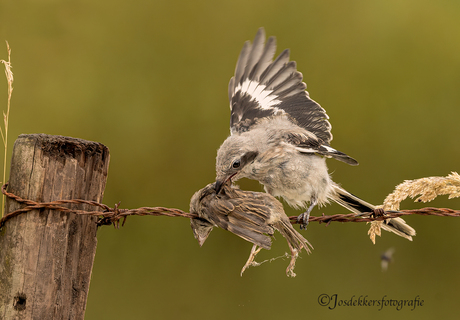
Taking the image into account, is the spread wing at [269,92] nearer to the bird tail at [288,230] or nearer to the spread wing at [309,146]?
the spread wing at [309,146]

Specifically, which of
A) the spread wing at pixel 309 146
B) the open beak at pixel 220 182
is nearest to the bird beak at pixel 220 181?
the open beak at pixel 220 182

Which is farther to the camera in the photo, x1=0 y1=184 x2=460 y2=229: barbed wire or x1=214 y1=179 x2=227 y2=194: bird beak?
x1=214 y1=179 x2=227 y2=194: bird beak

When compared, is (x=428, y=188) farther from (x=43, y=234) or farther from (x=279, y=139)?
(x=43, y=234)

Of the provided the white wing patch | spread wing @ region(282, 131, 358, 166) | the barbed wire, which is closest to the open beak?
the barbed wire

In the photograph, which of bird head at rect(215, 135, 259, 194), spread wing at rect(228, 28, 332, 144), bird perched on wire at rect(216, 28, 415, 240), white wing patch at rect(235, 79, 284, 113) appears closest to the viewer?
bird head at rect(215, 135, 259, 194)

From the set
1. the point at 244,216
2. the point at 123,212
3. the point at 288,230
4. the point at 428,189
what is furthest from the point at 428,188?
the point at 123,212

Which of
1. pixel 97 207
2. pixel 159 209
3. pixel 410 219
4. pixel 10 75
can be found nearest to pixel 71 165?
pixel 97 207

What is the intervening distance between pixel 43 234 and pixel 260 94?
1.94m

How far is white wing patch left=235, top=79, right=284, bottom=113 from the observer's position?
320 centimetres

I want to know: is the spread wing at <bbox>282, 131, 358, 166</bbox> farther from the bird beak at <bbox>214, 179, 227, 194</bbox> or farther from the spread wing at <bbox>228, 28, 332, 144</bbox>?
the bird beak at <bbox>214, 179, 227, 194</bbox>

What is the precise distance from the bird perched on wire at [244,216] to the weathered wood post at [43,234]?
543mm

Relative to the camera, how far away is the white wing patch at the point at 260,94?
320 cm

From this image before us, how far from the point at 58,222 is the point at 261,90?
1869 mm

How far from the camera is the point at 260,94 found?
3.24 m
